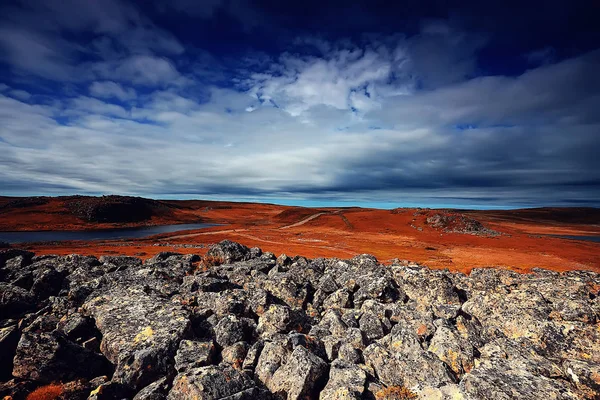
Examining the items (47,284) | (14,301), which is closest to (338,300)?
(14,301)

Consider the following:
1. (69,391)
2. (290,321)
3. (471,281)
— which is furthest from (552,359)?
(69,391)

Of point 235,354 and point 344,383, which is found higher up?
point 344,383

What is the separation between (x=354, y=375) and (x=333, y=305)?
20.9ft

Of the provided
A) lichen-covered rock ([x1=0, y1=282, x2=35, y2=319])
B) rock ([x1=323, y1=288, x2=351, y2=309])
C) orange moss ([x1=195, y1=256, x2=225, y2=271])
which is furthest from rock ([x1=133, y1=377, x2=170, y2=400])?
orange moss ([x1=195, y1=256, x2=225, y2=271])

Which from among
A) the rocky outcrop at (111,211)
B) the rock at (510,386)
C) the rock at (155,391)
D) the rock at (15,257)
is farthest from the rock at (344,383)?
the rocky outcrop at (111,211)

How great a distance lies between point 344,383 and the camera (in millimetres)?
8508

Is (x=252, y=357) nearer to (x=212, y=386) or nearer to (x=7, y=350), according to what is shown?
(x=212, y=386)

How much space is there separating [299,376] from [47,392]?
7.75m

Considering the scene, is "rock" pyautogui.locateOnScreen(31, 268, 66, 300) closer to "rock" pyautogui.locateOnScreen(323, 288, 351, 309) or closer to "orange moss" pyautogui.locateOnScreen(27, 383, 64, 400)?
"orange moss" pyautogui.locateOnScreen(27, 383, 64, 400)

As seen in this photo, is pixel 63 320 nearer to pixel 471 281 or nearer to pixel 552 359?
pixel 552 359

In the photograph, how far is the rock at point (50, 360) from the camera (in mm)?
9031

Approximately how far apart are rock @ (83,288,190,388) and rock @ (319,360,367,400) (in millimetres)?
5498

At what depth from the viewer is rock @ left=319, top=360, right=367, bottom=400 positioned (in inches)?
318

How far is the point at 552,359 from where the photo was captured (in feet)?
32.0
